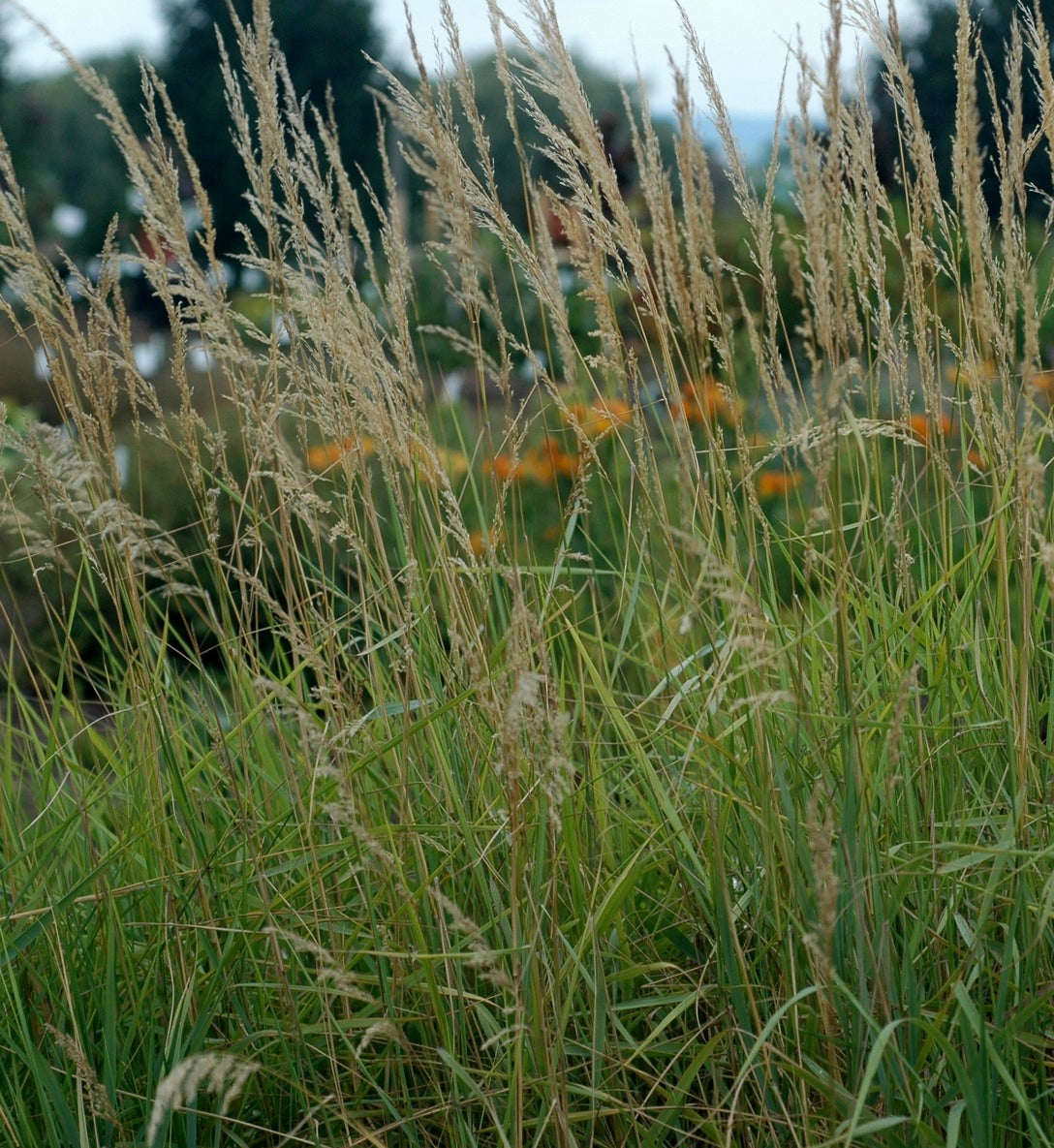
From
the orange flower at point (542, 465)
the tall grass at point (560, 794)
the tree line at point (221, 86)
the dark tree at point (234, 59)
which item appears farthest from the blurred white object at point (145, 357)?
the dark tree at point (234, 59)

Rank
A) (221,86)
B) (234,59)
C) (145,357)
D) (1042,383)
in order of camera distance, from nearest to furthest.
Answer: (1042,383)
(145,357)
(221,86)
(234,59)

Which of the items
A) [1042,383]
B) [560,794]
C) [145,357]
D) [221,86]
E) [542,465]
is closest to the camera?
A: [560,794]

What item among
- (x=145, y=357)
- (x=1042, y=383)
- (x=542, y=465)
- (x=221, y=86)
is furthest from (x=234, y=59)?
(x=1042, y=383)

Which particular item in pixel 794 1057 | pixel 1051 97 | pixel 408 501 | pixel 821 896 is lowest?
pixel 794 1057

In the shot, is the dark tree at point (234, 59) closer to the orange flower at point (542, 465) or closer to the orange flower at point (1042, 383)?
the orange flower at point (542, 465)

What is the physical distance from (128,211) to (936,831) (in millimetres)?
26341

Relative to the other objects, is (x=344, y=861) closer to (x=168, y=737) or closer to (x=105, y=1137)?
(x=168, y=737)

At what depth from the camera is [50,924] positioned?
1.74 metres

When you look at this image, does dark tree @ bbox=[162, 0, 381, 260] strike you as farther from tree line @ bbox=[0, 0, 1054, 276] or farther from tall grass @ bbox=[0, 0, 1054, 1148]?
tall grass @ bbox=[0, 0, 1054, 1148]

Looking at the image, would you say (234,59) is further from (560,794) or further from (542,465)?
(560,794)

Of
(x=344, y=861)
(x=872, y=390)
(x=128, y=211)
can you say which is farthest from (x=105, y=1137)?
(x=128, y=211)

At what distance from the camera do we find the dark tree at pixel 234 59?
74.6 ft

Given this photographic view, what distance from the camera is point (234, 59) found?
24.0m

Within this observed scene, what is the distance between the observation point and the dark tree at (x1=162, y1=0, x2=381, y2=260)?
74.6 ft
